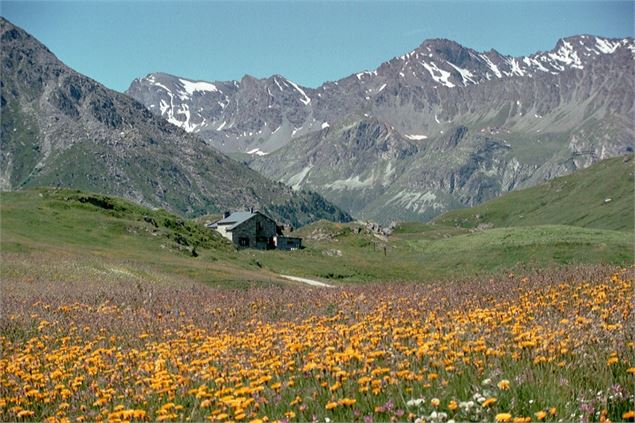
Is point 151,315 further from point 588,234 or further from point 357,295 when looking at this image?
point 588,234

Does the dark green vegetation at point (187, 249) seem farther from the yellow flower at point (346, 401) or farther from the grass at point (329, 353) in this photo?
the yellow flower at point (346, 401)

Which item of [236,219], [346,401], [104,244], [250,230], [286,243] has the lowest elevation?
[346,401]

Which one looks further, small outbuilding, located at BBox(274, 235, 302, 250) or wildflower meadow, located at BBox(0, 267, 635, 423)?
small outbuilding, located at BBox(274, 235, 302, 250)

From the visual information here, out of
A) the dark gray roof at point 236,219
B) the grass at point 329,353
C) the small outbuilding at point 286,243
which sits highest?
the dark gray roof at point 236,219

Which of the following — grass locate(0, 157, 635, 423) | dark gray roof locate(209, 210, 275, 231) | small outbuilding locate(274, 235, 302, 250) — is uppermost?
dark gray roof locate(209, 210, 275, 231)

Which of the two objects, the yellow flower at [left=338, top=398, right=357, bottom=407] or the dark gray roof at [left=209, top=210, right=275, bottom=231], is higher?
the dark gray roof at [left=209, top=210, right=275, bottom=231]

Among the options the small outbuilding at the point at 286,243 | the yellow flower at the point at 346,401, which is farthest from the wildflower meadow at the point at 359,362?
the small outbuilding at the point at 286,243

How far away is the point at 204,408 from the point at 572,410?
4835 mm

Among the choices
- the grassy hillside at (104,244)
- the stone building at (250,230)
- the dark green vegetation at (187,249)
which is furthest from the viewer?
the stone building at (250,230)

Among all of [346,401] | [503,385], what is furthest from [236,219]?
[346,401]

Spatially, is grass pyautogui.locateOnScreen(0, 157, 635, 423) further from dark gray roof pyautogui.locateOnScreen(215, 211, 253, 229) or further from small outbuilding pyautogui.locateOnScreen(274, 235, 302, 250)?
dark gray roof pyautogui.locateOnScreen(215, 211, 253, 229)

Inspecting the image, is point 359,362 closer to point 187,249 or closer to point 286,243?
point 187,249

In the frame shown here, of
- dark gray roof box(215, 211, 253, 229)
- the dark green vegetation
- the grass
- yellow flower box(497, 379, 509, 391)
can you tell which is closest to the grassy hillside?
the dark green vegetation

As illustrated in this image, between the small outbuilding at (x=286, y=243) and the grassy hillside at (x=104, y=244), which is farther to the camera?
the small outbuilding at (x=286, y=243)
